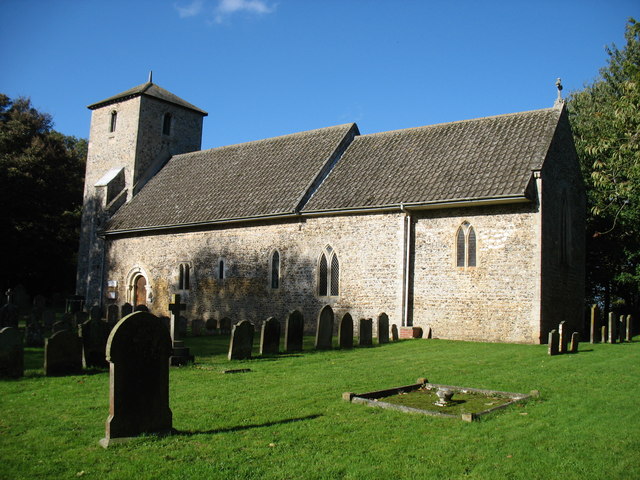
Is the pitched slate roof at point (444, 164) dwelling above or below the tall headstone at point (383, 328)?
above

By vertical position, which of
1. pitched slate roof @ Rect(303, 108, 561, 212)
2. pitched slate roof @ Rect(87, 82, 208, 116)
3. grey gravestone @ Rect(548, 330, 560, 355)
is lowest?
grey gravestone @ Rect(548, 330, 560, 355)

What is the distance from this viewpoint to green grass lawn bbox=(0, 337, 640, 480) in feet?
18.1

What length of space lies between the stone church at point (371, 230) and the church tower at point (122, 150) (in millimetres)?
245

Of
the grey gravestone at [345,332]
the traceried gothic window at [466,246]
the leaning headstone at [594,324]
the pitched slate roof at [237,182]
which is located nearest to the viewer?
the grey gravestone at [345,332]

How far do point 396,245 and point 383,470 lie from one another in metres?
13.8

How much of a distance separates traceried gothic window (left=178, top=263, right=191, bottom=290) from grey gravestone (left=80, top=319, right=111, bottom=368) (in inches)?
458

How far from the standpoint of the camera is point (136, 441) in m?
6.31

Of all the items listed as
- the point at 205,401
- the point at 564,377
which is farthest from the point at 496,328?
the point at 205,401

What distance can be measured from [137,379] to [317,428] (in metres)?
2.18

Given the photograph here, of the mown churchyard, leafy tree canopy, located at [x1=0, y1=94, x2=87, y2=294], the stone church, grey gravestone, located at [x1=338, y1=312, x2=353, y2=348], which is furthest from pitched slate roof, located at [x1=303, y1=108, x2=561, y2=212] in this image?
leafy tree canopy, located at [x1=0, y1=94, x2=87, y2=294]

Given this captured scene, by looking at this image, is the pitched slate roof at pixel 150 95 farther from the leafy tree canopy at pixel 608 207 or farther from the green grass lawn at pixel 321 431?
the green grass lawn at pixel 321 431

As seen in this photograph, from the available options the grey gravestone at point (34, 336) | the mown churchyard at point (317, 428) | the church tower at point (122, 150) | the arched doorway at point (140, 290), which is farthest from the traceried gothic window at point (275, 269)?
the church tower at point (122, 150)

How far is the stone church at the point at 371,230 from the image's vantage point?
17.4 m

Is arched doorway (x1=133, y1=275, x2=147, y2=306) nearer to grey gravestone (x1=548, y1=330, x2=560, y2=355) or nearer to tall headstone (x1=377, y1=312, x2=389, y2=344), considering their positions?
tall headstone (x1=377, y1=312, x2=389, y2=344)
